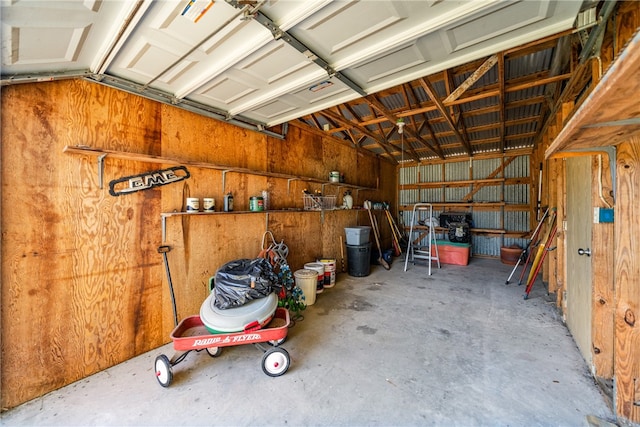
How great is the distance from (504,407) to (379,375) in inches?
33.5

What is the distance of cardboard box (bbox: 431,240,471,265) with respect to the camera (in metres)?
5.82

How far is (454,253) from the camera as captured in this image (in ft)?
19.5

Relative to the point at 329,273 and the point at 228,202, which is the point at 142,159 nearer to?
the point at 228,202

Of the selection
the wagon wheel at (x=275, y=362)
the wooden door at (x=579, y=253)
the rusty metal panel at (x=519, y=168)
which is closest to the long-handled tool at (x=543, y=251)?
the wooden door at (x=579, y=253)

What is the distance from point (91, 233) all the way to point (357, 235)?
383cm

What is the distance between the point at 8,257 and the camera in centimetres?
168

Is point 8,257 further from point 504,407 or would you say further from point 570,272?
point 570,272

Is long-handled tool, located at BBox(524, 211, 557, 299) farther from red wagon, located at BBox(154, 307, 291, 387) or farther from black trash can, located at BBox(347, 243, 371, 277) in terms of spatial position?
red wagon, located at BBox(154, 307, 291, 387)

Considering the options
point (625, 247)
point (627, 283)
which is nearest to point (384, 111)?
point (625, 247)

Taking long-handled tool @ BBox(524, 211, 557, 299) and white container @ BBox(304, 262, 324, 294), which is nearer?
long-handled tool @ BBox(524, 211, 557, 299)

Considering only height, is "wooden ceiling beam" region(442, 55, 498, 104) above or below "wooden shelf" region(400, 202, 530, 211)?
above

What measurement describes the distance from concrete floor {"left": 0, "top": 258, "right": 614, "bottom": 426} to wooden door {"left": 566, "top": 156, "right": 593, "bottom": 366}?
0.21m

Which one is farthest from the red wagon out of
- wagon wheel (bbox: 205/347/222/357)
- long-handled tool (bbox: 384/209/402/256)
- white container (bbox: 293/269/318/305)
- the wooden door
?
long-handled tool (bbox: 384/209/402/256)

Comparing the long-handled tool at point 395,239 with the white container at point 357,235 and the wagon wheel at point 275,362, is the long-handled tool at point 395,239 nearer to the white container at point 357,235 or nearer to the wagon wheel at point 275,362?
the white container at point 357,235
